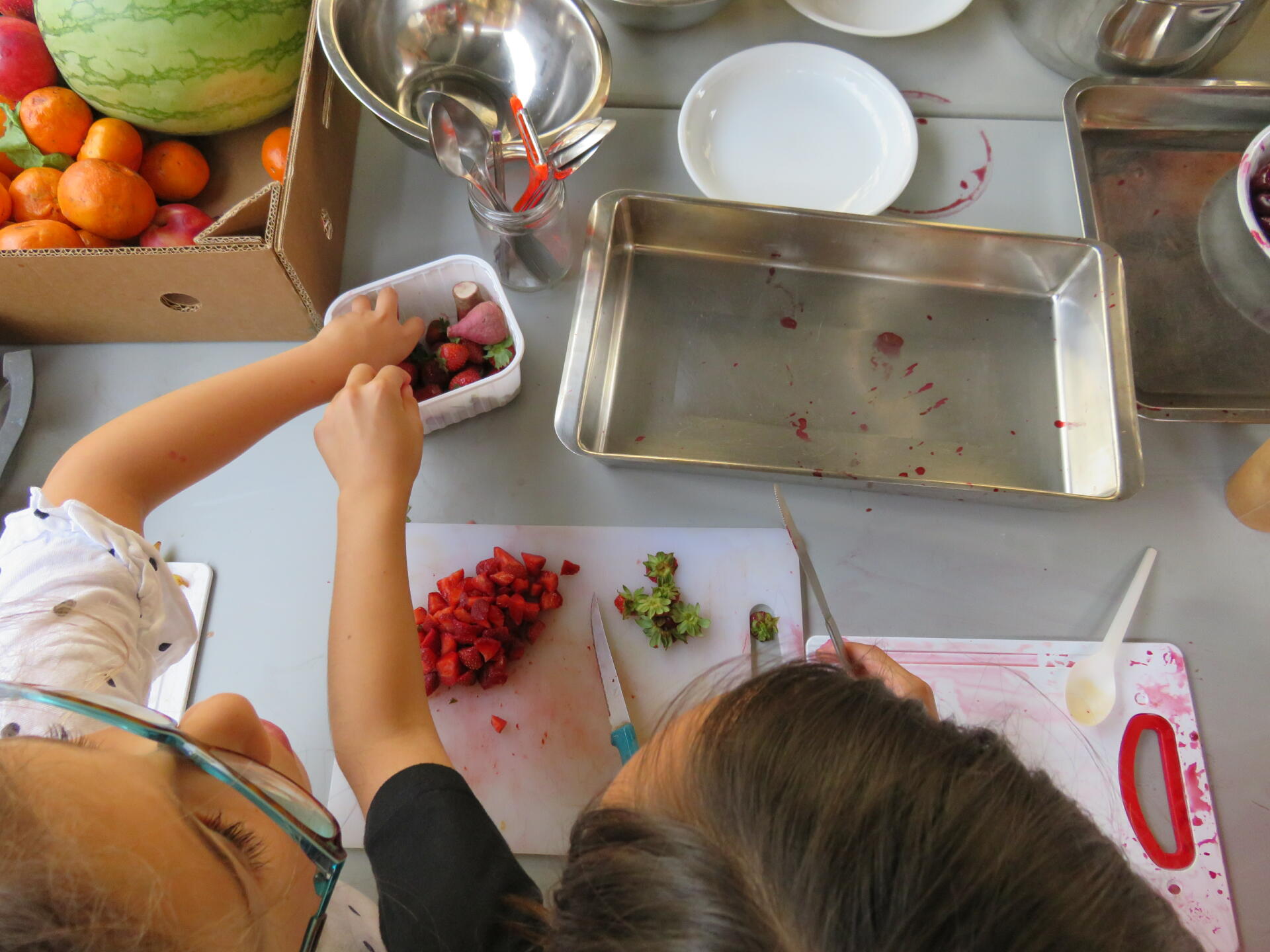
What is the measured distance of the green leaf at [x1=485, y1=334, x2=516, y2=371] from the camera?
765mm

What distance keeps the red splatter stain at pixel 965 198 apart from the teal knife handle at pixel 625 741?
2.13 feet

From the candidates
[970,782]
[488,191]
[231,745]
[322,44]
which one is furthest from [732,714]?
[322,44]

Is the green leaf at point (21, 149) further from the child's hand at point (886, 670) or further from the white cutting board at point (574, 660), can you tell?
the child's hand at point (886, 670)

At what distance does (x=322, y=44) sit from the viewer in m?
0.76

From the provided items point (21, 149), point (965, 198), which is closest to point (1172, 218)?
point (965, 198)

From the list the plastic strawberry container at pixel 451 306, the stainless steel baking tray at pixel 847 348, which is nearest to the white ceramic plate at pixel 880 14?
the stainless steel baking tray at pixel 847 348

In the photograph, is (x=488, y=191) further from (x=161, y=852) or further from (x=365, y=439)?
(x=161, y=852)

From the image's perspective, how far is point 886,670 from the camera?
26.4 inches

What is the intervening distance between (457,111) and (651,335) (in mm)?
297

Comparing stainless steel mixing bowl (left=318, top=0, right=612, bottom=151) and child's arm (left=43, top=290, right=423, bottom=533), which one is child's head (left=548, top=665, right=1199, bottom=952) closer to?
child's arm (left=43, top=290, right=423, bottom=533)

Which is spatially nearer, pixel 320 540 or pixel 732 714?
pixel 732 714

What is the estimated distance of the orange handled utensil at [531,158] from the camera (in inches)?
28.5

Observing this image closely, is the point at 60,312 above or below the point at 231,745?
above

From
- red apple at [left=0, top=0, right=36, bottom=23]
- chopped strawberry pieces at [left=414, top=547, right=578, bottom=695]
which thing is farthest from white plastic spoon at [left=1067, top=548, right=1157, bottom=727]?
red apple at [left=0, top=0, right=36, bottom=23]
